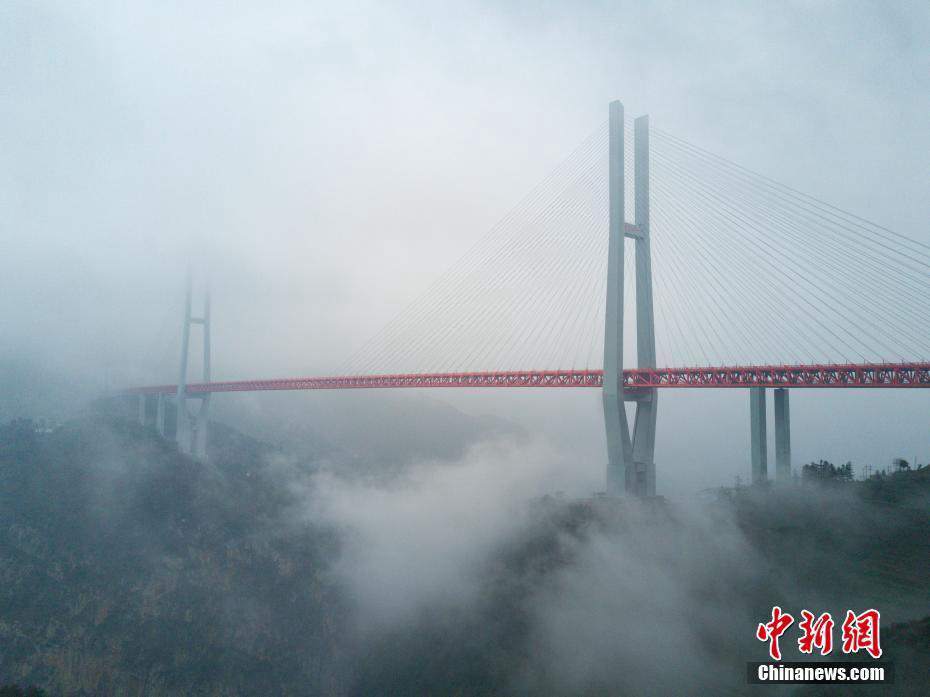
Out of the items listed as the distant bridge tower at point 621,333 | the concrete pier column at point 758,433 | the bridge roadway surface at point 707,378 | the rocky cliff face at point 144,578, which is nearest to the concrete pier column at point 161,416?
the rocky cliff face at point 144,578

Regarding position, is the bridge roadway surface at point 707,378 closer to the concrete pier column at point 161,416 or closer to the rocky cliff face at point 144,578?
the rocky cliff face at point 144,578

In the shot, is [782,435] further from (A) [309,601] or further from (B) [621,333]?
(A) [309,601]

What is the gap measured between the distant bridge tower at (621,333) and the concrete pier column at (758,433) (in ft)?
18.2

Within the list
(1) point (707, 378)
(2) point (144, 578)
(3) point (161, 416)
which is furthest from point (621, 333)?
(3) point (161, 416)

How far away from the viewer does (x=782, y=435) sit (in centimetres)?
3228

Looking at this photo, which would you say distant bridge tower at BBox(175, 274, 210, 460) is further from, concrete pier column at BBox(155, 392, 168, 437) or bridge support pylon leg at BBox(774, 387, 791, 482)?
bridge support pylon leg at BBox(774, 387, 791, 482)

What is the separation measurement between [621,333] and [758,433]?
10.2 m

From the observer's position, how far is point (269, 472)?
8419cm

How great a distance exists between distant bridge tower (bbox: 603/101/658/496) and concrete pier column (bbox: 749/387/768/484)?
18.2 ft

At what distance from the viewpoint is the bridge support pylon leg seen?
31.8m

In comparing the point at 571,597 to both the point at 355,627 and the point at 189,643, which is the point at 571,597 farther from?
the point at 189,643

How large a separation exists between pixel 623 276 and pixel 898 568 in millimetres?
23719

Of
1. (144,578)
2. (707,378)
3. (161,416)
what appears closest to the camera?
(707,378)

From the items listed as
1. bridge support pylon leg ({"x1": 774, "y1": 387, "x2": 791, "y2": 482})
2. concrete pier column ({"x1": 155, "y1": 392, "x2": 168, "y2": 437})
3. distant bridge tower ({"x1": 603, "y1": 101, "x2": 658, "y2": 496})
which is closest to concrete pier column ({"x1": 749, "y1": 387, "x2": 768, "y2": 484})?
bridge support pylon leg ({"x1": 774, "y1": 387, "x2": 791, "y2": 482})
